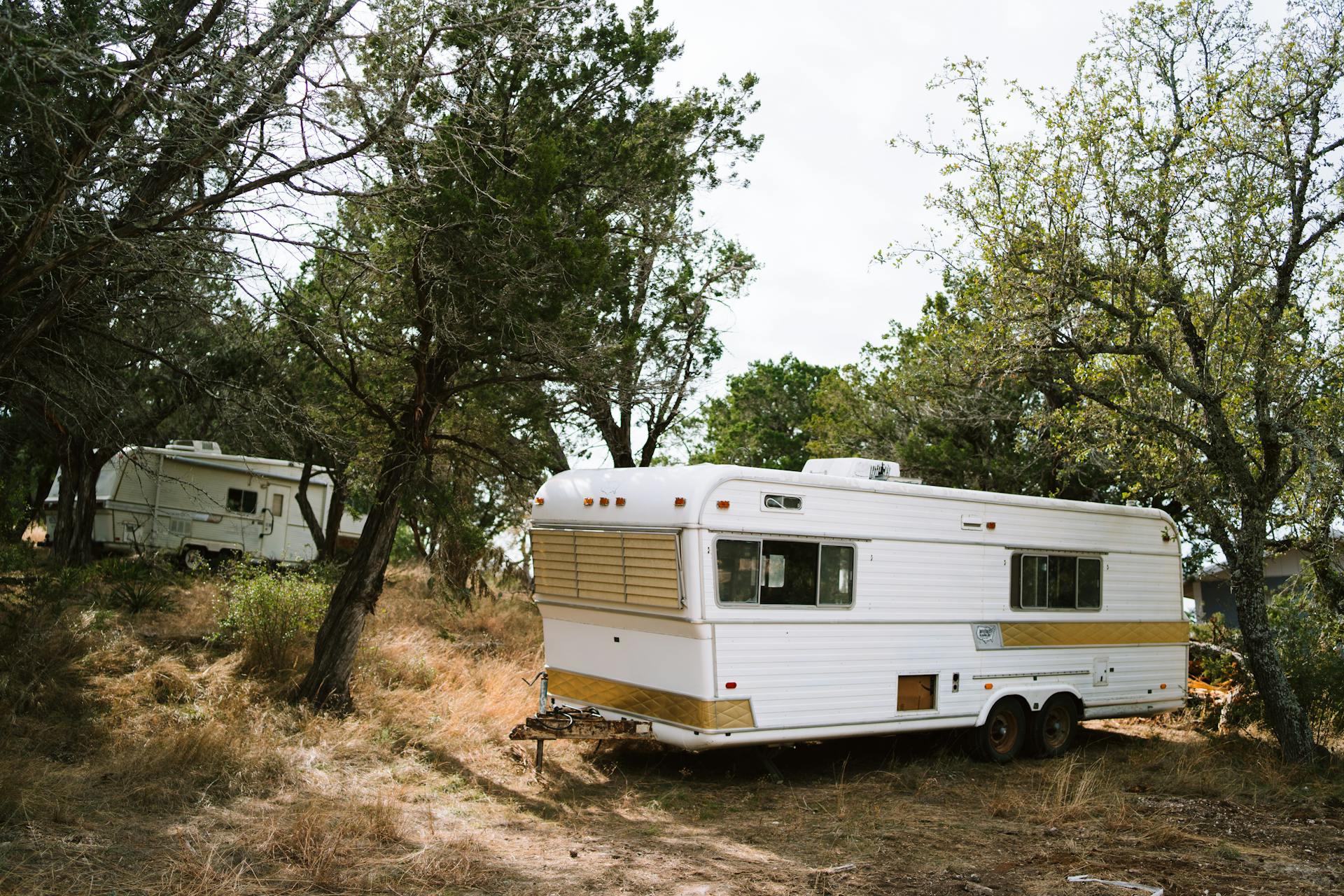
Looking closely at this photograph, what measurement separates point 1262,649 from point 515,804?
26.3 feet

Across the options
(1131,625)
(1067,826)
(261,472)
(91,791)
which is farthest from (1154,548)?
(261,472)

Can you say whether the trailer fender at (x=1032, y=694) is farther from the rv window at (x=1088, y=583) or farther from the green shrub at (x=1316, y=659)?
the green shrub at (x=1316, y=659)

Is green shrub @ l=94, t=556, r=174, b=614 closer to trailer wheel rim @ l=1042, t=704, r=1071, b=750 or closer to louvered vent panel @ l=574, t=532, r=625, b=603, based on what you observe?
louvered vent panel @ l=574, t=532, r=625, b=603

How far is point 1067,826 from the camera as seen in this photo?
26.4 ft

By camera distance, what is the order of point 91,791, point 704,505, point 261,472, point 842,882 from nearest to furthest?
point 842,882, point 91,791, point 704,505, point 261,472

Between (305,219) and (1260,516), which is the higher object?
(305,219)

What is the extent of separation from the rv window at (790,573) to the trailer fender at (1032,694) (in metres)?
2.61

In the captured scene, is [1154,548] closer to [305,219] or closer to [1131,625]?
[1131,625]

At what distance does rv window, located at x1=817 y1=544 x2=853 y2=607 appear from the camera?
377 inches

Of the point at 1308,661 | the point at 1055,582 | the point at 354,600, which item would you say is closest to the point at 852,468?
the point at 1055,582

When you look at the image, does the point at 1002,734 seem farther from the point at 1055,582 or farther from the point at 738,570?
the point at 738,570

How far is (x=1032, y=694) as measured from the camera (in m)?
11.1

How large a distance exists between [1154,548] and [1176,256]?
3589mm

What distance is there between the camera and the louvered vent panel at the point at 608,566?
897 centimetres
